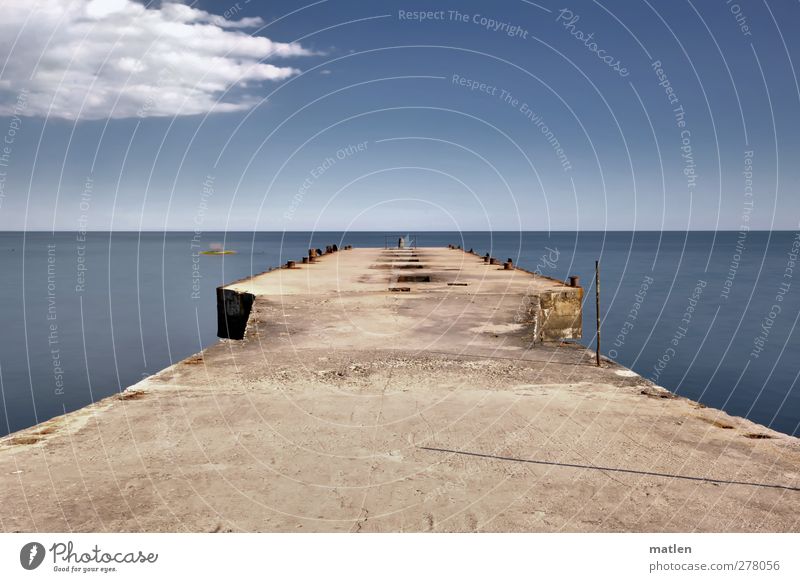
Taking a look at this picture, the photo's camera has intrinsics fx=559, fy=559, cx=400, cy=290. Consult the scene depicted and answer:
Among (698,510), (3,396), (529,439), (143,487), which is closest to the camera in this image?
(698,510)

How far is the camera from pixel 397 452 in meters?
6.45

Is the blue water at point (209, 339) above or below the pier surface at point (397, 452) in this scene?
below

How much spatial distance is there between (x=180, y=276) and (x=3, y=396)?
4776cm

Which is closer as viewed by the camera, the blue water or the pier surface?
the pier surface

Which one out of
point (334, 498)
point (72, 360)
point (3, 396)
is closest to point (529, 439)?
point (334, 498)

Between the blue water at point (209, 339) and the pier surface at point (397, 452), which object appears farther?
the blue water at point (209, 339)

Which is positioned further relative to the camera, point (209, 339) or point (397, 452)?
point (209, 339)

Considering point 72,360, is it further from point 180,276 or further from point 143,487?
point 180,276

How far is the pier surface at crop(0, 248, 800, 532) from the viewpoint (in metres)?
5.02

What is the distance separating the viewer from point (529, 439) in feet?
22.4

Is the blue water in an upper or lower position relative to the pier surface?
lower

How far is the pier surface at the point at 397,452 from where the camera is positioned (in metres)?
5.02

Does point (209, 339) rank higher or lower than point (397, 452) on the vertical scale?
lower

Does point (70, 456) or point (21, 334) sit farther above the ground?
point (70, 456)
